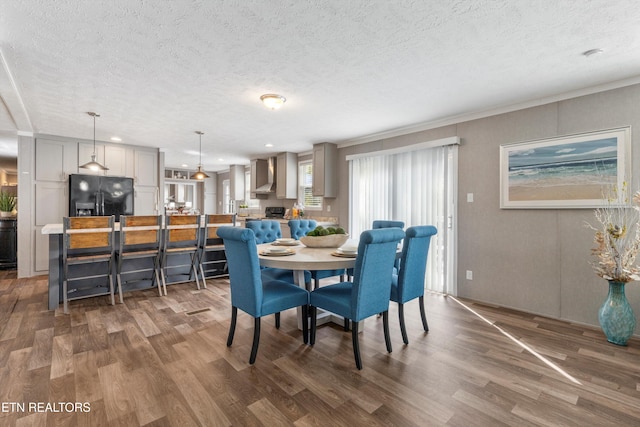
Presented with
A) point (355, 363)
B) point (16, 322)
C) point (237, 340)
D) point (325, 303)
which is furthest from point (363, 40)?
point (16, 322)

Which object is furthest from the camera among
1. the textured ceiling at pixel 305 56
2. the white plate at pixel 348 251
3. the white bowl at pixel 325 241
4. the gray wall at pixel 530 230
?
the gray wall at pixel 530 230

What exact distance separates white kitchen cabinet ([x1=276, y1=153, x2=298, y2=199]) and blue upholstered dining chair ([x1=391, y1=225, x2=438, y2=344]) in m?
4.11

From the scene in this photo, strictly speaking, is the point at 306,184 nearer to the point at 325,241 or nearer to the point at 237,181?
the point at 237,181

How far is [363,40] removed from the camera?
2191 millimetres

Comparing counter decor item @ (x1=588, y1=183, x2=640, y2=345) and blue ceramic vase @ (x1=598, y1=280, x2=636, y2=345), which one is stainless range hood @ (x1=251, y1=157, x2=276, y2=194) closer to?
counter decor item @ (x1=588, y1=183, x2=640, y2=345)

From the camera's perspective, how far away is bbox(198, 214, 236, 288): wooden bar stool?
4309mm

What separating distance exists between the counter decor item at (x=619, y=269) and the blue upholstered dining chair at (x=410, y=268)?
1.49 m

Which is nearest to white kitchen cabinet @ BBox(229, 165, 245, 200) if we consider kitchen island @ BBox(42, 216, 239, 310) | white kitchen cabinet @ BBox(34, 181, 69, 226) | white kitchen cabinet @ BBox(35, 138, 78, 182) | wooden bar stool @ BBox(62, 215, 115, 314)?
white kitchen cabinet @ BBox(35, 138, 78, 182)

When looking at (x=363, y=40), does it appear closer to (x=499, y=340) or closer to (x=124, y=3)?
(x=124, y=3)

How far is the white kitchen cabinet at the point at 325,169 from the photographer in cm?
551

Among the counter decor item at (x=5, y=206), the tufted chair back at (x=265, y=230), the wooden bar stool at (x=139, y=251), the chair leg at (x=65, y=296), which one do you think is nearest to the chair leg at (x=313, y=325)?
the tufted chair back at (x=265, y=230)

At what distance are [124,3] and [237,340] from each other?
2.49 meters

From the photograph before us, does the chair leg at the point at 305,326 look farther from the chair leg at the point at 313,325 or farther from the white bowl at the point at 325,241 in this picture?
the white bowl at the point at 325,241

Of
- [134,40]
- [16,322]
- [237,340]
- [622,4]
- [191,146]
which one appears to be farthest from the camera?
[191,146]
